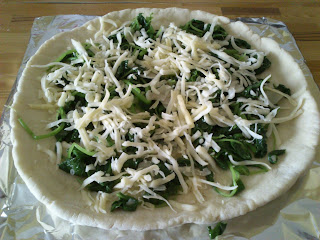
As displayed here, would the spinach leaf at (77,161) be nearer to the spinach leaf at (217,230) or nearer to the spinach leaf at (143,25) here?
the spinach leaf at (217,230)

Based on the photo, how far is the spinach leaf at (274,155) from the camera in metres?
2.13

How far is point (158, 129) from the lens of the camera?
6.99 feet

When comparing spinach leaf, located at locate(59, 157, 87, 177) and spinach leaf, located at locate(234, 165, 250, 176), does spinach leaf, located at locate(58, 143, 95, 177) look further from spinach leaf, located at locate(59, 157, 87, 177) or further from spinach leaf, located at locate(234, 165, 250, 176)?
spinach leaf, located at locate(234, 165, 250, 176)

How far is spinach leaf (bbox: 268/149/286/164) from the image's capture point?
2129 mm

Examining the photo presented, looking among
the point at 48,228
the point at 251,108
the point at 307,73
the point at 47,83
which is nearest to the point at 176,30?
the point at 251,108

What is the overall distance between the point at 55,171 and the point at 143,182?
63cm

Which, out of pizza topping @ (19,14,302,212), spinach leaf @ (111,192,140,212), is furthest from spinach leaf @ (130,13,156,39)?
spinach leaf @ (111,192,140,212)

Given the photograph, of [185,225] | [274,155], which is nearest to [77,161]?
[185,225]

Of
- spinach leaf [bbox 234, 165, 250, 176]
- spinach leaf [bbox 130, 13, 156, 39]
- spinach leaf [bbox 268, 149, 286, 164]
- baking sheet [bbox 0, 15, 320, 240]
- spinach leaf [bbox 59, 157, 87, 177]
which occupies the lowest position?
baking sheet [bbox 0, 15, 320, 240]

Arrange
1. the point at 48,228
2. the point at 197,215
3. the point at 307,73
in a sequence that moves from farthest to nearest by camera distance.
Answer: the point at 307,73 < the point at 48,228 < the point at 197,215

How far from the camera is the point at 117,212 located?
1.88 m

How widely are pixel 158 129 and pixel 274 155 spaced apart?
2.80ft

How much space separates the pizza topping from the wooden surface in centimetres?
105

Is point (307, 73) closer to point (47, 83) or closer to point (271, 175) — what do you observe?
point (271, 175)
